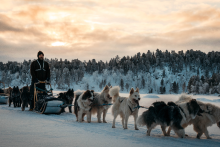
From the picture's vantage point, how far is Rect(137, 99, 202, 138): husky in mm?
6199

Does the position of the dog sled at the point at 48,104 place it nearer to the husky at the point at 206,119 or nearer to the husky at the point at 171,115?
the husky at the point at 171,115

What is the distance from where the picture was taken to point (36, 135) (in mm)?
5395

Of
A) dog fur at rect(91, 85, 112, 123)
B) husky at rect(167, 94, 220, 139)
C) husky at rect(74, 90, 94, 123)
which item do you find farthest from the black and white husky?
husky at rect(167, 94, 220, 139)

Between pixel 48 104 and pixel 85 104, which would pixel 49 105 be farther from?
pixel 85 104

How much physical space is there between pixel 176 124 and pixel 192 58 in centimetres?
17742

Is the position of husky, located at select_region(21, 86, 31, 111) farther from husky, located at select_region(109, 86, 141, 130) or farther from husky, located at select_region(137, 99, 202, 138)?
husky, located at select_region(137, 99, 202, 138)

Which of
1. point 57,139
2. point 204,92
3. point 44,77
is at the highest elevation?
point 44,77

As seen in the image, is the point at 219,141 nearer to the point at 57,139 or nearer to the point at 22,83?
the point at 57,139

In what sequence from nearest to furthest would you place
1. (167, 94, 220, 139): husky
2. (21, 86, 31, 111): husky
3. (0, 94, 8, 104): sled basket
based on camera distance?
(167, 94, 220, 139): husky → (21, 86, 31, 111): husky → (0, 94, 8, 104): sled basket

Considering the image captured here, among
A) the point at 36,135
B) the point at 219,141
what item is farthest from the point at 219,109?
the point at 36,135

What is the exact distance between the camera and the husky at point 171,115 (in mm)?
6199

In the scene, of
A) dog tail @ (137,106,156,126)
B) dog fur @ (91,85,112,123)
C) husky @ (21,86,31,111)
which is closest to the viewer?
dog tail @ (137,106,156,126)

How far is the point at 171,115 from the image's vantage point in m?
6.19

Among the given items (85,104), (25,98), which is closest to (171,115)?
(85,104)
